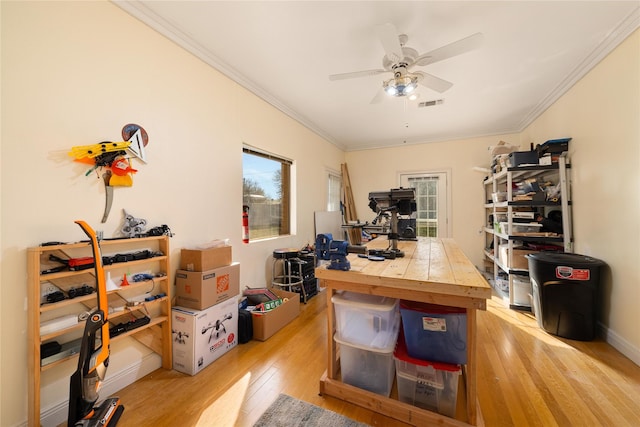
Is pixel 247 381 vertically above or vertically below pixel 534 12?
below

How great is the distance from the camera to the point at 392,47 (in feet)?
5.72

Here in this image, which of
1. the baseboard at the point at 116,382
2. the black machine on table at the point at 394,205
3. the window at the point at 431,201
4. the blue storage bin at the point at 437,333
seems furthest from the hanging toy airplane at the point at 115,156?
the window at the point at 431,201

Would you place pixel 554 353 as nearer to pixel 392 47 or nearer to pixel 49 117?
pixel 392 47

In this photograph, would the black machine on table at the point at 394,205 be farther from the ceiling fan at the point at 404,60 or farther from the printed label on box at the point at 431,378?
the ceiling fan at the point at 404,60

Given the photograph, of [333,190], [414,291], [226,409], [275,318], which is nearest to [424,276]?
[414,291]

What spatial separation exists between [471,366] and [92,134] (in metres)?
2.60

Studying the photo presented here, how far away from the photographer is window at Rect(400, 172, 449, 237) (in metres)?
4.77

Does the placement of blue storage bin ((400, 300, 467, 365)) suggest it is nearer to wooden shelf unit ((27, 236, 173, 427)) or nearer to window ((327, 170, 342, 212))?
wooden shelf unit ((27, 236, 173, 427))

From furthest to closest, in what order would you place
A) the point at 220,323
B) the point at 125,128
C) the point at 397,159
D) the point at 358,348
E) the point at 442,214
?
the point at 397,159 → the point at 442,214 → the point at 220,323 → the point at 125,128 → the point at 358,348

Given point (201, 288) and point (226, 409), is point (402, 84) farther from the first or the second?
point (226, 409)

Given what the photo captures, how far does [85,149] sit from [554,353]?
3831 millimetres

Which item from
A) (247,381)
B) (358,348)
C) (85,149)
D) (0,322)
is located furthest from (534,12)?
(0,322)

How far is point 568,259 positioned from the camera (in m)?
2.30

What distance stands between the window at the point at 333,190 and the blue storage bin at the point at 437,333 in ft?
11.5
